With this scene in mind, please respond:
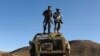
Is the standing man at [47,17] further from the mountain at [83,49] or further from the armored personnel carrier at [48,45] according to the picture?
the mountain at [83,49]

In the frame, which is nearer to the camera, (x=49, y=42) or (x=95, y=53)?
(x=49, y=42)

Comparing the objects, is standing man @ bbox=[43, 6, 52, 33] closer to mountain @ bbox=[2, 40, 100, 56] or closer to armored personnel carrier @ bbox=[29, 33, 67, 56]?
armored personnel carrier @ bbox=[29, 33, 67, 56]

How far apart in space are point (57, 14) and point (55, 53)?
310cm

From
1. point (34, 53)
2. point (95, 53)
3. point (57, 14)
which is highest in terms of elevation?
point (57, 14)

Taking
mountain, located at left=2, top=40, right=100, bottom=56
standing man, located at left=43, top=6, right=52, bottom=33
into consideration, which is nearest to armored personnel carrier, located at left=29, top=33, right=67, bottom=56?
standing man, located at left=43, top=6, right=52, bottom=33

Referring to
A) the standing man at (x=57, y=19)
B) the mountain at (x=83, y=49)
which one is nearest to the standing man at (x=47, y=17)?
the standing man at (x=57, y=19)

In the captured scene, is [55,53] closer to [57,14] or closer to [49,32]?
[49,32]

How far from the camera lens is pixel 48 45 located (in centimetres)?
1859

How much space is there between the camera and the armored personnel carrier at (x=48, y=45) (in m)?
18.5

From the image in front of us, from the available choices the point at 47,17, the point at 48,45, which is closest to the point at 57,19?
the point at 47,17

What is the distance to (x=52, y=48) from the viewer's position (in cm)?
1866

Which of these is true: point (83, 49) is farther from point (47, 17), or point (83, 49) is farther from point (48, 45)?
point (48, 45)

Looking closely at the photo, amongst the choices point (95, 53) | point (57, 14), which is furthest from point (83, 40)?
point (57, 14)

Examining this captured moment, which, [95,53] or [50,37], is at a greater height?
[50,37]
